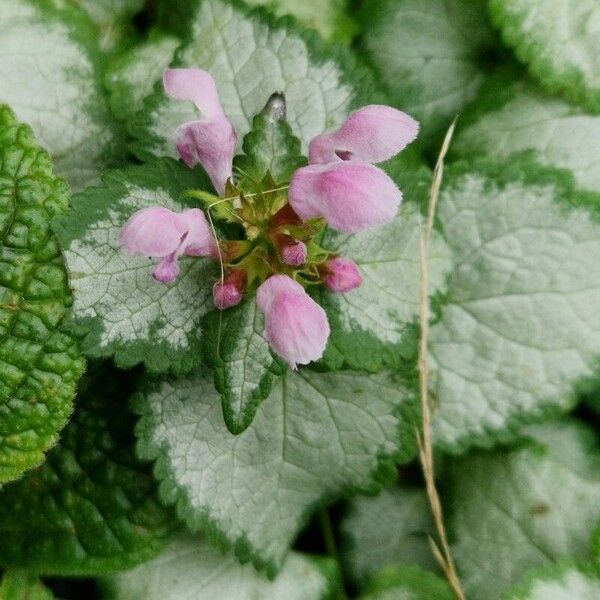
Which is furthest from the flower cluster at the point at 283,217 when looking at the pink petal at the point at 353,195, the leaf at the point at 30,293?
the leaf at the point at 30,293

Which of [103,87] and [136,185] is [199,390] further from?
[103,87]

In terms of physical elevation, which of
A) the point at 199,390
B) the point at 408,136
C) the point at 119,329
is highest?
the point at 408,136

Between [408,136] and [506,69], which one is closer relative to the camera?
[408,136]

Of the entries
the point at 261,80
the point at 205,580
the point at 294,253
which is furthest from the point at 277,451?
the point at 261,80

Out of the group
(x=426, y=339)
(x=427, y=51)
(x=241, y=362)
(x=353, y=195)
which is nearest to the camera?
(x=353, y=195)

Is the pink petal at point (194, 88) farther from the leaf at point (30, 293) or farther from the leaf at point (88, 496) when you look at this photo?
the leaf at point (88, 496)

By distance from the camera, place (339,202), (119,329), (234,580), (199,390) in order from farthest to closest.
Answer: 1. (234,580)
2. (199,390)
3. (119,329)
4. (339,202)

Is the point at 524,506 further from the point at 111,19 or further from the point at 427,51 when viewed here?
the point at 111,19

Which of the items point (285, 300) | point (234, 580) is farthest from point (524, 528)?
point (285, 300)
